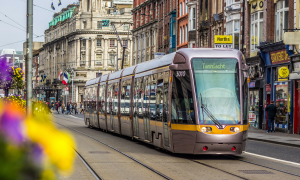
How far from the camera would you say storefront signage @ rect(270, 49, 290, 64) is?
103 feet

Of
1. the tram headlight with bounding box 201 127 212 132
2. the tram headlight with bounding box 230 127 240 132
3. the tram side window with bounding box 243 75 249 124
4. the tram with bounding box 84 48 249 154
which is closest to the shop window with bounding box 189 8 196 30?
the tram with bounding box 84 48 249 154

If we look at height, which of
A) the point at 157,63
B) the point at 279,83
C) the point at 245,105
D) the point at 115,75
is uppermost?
the point at 157,63

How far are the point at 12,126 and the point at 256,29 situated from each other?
35.6m

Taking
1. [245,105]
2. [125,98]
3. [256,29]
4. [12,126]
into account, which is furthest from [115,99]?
[12,126]

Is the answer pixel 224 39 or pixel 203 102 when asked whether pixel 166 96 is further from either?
pixel 224 39

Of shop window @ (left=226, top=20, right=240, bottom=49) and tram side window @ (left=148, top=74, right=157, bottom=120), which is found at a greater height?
shop window @ (left=226, top=20, right=240, bottom=49)

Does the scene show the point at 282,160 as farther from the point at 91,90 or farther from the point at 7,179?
the point at 91,90

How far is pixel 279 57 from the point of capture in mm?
32469

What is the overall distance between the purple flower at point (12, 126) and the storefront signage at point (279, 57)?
101 feet

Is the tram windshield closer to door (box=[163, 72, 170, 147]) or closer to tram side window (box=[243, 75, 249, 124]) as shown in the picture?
tram side window (box=[243, 75, 249, 124])

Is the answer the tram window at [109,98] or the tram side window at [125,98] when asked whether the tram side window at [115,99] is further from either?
the tram side window at [125,98]

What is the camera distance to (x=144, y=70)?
19.2 metres

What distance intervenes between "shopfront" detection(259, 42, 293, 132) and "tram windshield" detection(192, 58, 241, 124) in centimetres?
1701

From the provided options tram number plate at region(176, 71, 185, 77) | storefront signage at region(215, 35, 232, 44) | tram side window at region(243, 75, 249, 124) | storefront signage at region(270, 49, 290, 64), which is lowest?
tram side window at region(243, 75, 249, 124)
